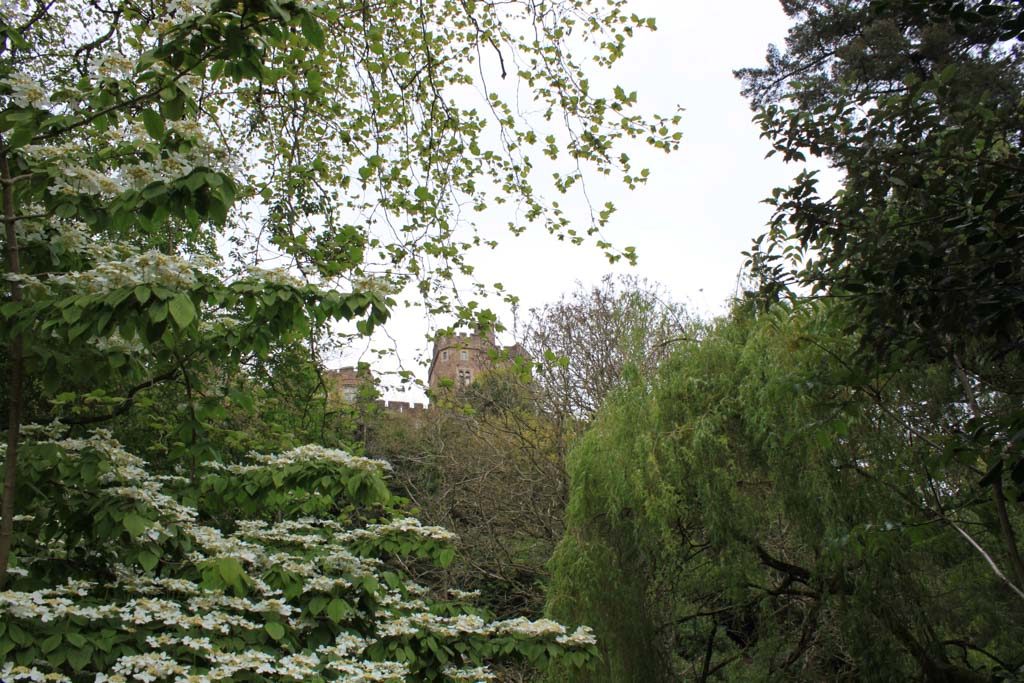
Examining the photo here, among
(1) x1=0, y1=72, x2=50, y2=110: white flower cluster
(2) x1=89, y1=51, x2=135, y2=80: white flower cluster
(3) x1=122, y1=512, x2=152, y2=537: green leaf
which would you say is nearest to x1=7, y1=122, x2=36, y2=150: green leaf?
(1) x1=0, y1=72, x2=50, y2=110: white flower cluster

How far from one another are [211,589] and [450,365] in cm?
1074

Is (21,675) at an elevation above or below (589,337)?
below

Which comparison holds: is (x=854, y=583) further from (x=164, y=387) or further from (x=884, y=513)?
(x=164, y=387)

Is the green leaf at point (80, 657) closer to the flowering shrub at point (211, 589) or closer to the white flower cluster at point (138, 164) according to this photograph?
the flowering shrub at point (211, 589)

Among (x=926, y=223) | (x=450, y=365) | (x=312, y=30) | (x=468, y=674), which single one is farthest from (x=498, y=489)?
(x=312, y=30)

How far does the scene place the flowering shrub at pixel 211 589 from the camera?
2430 millimetres

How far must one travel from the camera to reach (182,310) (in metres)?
1.91

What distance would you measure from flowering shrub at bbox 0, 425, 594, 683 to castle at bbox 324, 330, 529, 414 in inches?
38.5

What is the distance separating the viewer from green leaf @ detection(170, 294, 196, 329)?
1.87 meters

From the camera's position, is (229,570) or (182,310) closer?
(182,310)

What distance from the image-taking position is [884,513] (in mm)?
4117

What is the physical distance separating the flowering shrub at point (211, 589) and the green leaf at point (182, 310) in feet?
2.70

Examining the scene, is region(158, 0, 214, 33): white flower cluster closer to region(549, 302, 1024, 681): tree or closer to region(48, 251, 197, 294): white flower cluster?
region(48, 251, 197, 294): white flower cluster

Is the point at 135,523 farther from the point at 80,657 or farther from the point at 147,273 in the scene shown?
the point at 147,273
